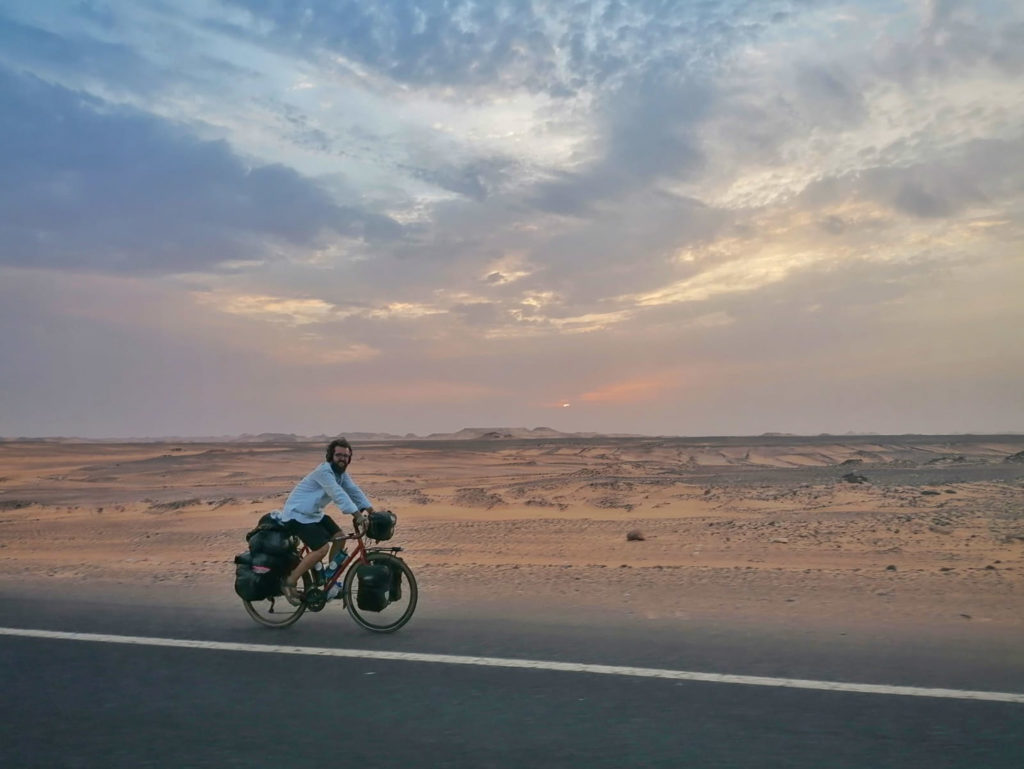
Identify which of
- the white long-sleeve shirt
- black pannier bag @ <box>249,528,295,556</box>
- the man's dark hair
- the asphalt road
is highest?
the man's dark hair

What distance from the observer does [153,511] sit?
26.2m

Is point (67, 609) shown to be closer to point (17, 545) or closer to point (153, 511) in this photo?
point (17, 545)

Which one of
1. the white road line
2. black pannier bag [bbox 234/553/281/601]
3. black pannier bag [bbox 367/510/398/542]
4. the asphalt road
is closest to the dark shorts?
black pannier bag [bbox 234/553/281/601]

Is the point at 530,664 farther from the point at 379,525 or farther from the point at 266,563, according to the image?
the point at 266,563

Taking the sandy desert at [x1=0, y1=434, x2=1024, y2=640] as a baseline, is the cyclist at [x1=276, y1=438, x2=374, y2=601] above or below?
above

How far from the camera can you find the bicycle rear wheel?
8.68 meters

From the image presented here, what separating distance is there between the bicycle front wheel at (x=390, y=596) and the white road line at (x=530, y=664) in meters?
0.66

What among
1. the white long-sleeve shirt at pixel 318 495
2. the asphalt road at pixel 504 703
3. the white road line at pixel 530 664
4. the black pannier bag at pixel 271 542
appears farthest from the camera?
the black pannier bag at pixel 271 542

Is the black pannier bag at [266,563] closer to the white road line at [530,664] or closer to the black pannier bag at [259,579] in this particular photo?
A: the black pannier bag at [259,579]

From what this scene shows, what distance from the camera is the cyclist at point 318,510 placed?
835cm

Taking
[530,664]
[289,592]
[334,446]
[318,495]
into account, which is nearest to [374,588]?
[289,592]

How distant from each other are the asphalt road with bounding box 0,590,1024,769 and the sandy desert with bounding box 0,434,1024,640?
1.49m

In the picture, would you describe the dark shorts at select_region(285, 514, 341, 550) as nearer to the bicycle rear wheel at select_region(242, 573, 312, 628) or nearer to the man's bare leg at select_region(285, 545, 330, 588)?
the man's bare leg at select_region(285, 545, 330, 588)

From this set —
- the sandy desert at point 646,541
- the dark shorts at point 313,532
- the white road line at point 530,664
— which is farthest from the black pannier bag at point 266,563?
the sandy desert at point 646,541
